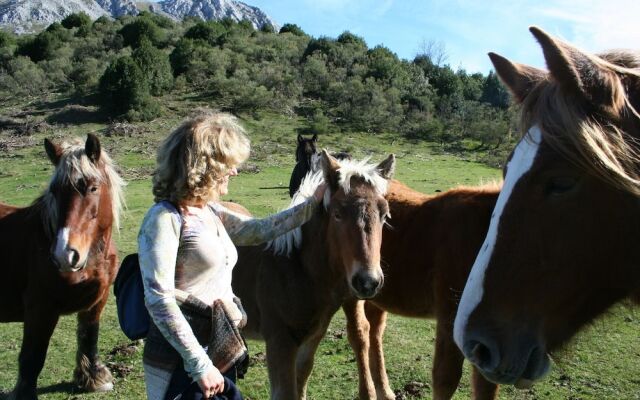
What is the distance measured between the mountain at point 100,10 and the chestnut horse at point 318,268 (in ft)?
318

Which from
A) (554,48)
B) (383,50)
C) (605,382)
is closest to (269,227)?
(554,48)

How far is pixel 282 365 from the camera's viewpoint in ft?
12.9

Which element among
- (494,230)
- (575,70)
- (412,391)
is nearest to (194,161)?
(494,230)

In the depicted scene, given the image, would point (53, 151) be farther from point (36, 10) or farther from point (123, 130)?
point (36, 10)

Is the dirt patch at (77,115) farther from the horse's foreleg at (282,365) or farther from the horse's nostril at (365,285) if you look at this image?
the horse's nostril at (365,285)

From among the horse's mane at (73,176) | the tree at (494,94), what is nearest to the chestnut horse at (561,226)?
the horse's mane at (73,176)

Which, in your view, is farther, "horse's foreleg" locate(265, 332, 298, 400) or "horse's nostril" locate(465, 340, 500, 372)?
"horse's foreleg" locate(265, 332, 298, 400)

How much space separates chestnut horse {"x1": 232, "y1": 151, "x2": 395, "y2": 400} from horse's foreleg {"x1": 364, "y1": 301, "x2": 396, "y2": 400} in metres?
0.90

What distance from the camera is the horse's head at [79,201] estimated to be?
14.0ft

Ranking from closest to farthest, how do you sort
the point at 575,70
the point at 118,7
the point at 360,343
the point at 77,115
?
the point at 575,70, the point at 360,343, the point at 77,115, the point at 118,7

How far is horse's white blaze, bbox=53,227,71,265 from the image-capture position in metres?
4.16

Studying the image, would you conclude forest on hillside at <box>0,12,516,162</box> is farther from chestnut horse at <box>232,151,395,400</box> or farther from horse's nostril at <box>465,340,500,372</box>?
horse's nostril at <box>465,340,500,372</box>

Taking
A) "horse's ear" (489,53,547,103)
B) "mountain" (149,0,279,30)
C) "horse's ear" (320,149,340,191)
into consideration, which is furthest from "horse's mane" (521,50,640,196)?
"mountain" (149,0,279,30)

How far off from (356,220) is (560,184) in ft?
7.10
